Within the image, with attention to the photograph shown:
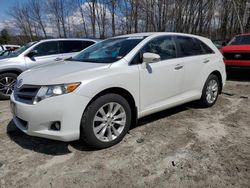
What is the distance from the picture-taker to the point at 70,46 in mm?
7684

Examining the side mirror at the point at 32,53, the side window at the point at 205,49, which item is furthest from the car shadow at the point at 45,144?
the side mirror at the point at 32,53

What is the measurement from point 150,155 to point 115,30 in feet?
73.5

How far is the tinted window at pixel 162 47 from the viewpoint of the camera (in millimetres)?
3921

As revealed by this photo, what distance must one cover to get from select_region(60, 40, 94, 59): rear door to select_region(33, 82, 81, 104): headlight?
457 centimetres

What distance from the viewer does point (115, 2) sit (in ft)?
75.0

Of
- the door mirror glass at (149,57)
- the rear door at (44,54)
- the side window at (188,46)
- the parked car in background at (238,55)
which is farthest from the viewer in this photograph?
the parked car in background at (238,55)

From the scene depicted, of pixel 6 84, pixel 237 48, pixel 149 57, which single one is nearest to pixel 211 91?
pixel 149 57

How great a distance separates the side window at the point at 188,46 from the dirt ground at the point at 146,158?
4.14 feet

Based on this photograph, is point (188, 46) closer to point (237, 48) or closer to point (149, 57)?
point (149, 57)

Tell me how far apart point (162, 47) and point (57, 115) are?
2.17 m

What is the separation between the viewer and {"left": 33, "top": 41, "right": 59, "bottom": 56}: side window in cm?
707

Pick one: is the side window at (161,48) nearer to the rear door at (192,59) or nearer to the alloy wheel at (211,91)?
the rear door at (192,59)

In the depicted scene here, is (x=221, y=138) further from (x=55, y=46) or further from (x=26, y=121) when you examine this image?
(x=55, y=46)

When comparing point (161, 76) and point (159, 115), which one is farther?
point (159, 115)
